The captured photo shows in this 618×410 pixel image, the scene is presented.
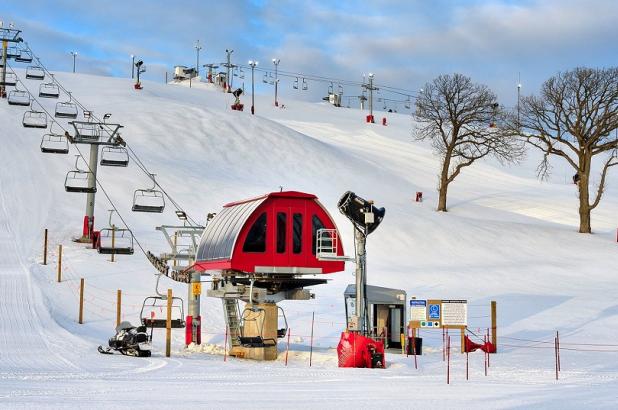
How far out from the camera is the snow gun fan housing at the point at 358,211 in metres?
24.1

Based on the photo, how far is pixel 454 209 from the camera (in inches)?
2442

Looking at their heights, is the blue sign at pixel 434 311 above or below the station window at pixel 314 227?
below

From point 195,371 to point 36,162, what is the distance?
127 feet

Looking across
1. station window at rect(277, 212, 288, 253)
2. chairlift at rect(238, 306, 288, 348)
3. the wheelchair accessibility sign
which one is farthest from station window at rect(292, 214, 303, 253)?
the wheelchair accessibility sign

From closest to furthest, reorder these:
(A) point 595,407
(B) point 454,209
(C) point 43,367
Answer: (A) point 595,407
(C) point 43,367
(B) point 454,209

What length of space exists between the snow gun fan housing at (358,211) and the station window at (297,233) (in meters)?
2.49

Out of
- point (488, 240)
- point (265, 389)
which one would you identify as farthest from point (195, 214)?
point (265, 389)

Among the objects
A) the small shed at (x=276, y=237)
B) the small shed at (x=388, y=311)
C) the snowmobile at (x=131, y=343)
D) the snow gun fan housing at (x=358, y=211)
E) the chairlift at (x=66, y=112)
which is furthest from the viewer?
the chairlift at (x=66, y=112)

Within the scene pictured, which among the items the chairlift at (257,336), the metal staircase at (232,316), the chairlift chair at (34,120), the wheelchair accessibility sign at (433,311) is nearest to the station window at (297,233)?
the chairlift at (257,336)

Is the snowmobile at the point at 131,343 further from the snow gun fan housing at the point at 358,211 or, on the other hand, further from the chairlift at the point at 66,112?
the chairlift at the point at 66,112

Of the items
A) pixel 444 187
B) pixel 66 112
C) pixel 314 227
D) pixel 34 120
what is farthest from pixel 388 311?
pixel 34 120

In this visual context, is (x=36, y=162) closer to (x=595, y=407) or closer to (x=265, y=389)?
(x=265, y=389)

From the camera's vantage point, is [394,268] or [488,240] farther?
[488,240]

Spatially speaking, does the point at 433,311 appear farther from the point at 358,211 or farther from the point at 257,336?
the point at 257,336
